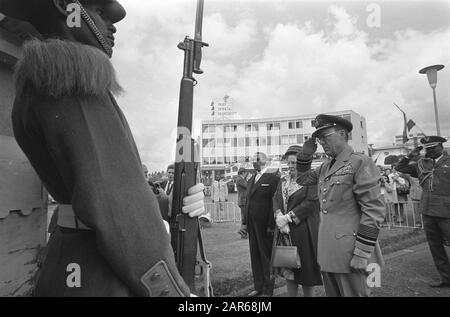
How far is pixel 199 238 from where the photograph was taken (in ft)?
5.48

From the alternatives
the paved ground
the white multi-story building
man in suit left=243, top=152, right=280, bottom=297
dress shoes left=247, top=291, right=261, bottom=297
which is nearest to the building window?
the white multi-story building

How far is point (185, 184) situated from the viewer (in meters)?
1.63

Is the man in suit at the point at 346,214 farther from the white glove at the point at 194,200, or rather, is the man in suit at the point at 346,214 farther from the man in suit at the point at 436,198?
the man in suit at the point at 436,198

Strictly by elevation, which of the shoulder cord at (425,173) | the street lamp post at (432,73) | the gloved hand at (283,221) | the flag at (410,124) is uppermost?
the street lamp post at (432,73)

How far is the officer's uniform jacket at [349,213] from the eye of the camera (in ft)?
7.54

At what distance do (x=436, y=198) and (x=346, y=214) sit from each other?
2.88 meters

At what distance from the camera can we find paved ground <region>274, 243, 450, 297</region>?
4.03m

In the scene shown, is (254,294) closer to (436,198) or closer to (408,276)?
(408,276)

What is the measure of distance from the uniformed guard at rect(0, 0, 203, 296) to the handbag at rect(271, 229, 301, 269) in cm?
258

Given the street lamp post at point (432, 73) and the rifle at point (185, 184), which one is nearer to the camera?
the rifle at point (185, 184)

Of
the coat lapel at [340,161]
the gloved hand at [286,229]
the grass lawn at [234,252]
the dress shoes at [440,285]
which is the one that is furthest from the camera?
the grass lawn at [234,252]

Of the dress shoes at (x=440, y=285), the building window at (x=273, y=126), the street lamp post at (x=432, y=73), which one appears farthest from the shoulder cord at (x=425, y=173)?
the building window at (x=273, y=126)
